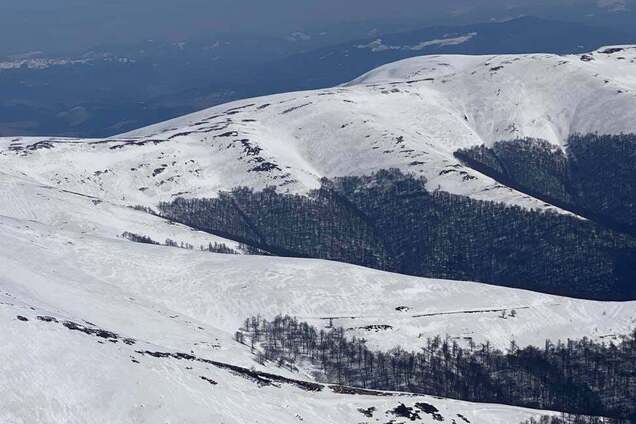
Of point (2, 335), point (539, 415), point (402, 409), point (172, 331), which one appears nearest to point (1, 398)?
point (2, 335)

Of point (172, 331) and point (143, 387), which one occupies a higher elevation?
point (143, 387)

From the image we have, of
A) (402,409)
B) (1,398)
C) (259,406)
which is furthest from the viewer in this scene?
(402,409)

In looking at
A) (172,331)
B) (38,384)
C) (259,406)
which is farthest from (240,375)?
(172,331)

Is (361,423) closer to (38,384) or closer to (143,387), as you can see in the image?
(143,387)

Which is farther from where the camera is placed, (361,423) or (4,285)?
(4,285)

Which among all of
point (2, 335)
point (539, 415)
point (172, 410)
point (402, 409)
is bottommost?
point (539, 415)

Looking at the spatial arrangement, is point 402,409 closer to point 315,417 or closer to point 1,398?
point 315,417

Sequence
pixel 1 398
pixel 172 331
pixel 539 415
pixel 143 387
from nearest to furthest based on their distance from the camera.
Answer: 1. pixel 1 398
2. pixel 143 387
3. pixel 539 415
4. pixel 172 331

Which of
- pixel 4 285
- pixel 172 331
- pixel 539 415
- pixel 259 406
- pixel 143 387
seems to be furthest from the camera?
pixel 172 331

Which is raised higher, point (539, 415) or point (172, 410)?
point (172, 410)
